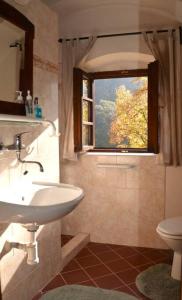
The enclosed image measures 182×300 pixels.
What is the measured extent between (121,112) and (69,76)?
2.34 ft

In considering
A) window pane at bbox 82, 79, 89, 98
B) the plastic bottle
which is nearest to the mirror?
the plastic bottle

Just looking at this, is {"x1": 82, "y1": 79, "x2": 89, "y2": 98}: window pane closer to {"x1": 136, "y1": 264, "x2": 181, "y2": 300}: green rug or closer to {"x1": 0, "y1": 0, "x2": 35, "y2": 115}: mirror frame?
{"x1": 0, "y1": 0, "x2": 35, "y2": 115}: mirror frame

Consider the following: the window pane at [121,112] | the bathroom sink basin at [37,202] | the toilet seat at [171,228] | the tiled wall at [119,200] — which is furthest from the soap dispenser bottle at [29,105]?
the window pane at [121,112]

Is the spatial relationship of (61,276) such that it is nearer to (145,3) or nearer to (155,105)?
(155,105)

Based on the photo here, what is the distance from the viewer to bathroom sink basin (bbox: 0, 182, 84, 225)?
4.84 ft

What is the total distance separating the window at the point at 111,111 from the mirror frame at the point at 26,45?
102 centimetres

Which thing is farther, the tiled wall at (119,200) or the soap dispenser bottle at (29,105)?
the tiled wall at (119,200)

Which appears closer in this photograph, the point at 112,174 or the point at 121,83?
the point at 112,174

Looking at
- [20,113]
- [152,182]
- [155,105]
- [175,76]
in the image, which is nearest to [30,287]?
[20,113]

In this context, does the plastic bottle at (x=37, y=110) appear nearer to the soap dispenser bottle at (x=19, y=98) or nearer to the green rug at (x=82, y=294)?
the soap dispenser bottle at (x=19, y=98)

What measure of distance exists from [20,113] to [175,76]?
5.15 feet

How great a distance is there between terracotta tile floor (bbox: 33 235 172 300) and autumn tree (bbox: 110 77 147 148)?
1.14 m

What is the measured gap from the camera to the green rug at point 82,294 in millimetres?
2199

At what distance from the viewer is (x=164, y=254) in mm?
2975
